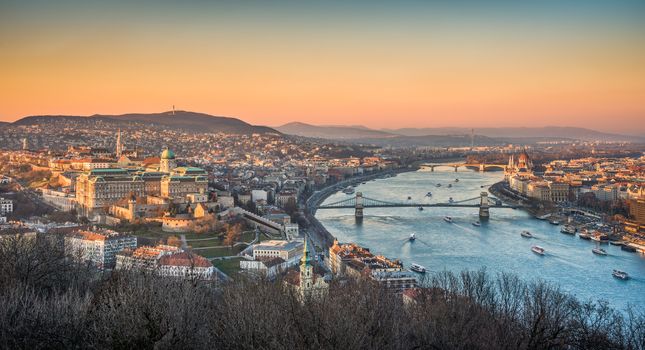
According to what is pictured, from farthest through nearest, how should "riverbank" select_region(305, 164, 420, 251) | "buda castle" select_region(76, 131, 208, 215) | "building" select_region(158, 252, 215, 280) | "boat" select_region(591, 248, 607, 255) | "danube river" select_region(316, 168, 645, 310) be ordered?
1. "riverbank" select_region(305, 164, 420, 251)
2. "buda castle" select_region(76, 131, 208, 215)
3. "boat" select_region(591, 248, 607, 255)
4. "danube river" select_region(316, 168, 645, 310)
5. "building" select_region(158, 252, 215, 280)

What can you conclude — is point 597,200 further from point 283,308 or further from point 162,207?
point 283,308

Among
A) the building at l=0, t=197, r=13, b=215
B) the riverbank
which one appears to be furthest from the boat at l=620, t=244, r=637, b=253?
the building at l=0, t=197, r=13, b=215

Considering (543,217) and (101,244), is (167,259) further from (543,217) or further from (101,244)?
(543,217)

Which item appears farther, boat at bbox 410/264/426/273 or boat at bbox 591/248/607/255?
boat at bbox 591/248/607/255

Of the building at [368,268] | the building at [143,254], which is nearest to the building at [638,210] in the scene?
the building at [368,268]

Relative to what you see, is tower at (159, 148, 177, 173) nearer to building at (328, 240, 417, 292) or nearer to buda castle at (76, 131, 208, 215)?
buda castle at (76, 131, 208, 215)

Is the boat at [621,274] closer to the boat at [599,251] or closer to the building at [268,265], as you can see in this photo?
the boat at [599,251]

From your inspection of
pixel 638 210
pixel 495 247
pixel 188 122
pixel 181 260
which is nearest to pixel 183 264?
pixel 181 260
